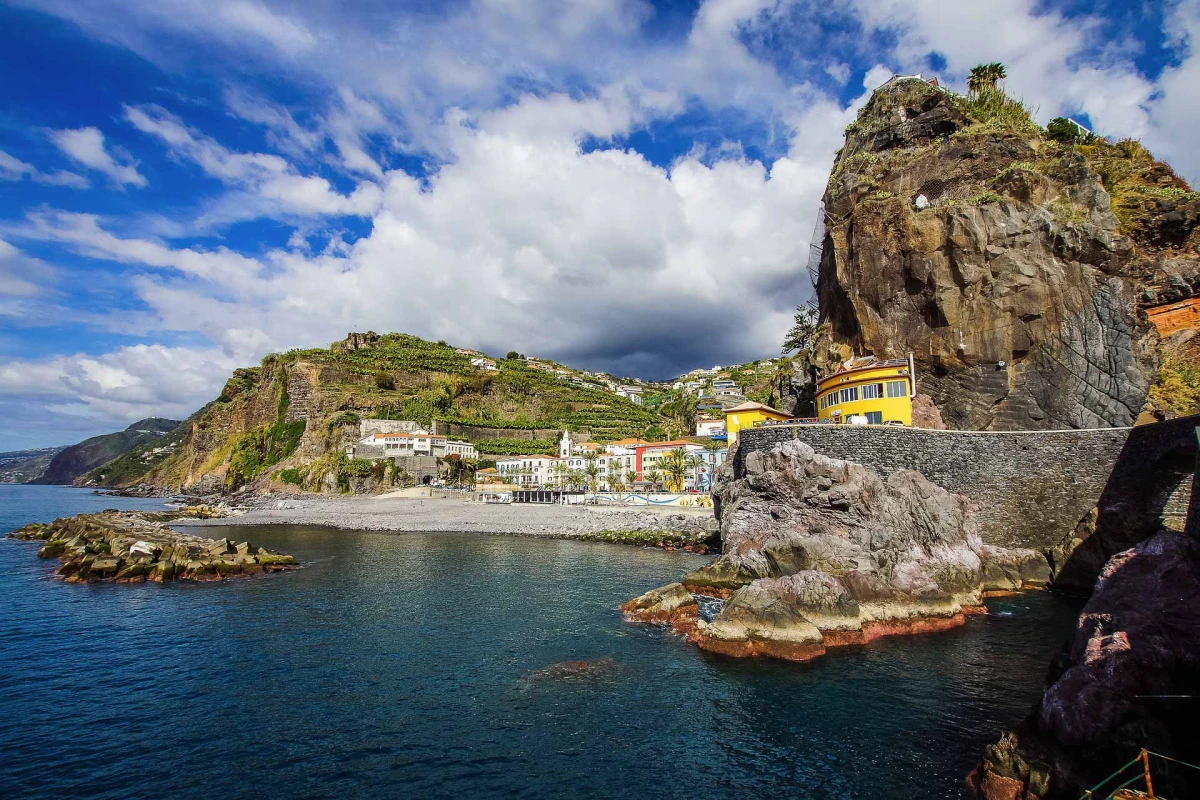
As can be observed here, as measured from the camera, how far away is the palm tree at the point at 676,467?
72.0 metres

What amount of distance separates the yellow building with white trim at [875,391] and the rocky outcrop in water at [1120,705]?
20.3 meters

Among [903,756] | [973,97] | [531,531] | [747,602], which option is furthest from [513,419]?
[903,756]

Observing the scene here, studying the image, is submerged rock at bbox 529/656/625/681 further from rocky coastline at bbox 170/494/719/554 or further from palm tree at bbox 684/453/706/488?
palm tree at bbox 684/453/706/488

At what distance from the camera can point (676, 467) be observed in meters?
71.5

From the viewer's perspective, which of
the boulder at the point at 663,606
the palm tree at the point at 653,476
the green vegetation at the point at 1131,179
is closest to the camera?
the boulder at the point at 663,606

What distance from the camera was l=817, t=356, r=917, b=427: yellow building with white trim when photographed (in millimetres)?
31562

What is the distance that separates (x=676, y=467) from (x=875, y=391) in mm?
40844

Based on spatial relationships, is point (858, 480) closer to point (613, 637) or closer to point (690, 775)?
point (613, 637)

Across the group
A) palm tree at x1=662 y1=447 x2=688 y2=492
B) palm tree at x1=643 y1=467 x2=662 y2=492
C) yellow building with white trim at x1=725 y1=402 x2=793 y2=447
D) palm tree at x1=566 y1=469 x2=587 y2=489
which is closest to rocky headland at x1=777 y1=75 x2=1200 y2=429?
yellow building with white trim at x1=725 y1=402 x2=793 y2=447

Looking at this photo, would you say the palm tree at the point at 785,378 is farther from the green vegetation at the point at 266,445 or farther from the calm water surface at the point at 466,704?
the green vegetation at the point at 266,445

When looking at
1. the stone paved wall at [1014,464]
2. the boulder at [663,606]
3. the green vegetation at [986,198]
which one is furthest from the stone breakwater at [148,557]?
the green vegetation at [986,198]

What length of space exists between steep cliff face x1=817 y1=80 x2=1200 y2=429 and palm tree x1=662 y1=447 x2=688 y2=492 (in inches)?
1403

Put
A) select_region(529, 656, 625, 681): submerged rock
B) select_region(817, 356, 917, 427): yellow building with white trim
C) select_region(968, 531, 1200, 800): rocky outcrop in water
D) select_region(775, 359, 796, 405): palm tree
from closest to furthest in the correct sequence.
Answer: select_region(968, 531, 1200, 800): rocky outcrop in water
select_region(529, 656, 625, 681): submerged rock
select_region(817, 356, 917, 427): yellow building with white trim
select_region(775, 359, 796, 405): palm tree

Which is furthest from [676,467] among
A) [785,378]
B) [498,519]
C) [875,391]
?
[875,391]
